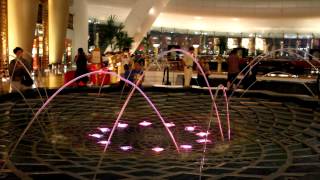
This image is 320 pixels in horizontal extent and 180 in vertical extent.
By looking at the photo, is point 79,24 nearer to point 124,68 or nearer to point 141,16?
point 141,16

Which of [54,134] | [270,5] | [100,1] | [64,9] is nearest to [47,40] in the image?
[64,9]

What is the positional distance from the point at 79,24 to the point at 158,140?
67.5 feet

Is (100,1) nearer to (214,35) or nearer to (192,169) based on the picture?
(214,35)

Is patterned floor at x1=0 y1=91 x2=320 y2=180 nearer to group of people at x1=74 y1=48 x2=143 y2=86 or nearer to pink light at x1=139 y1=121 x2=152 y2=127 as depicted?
pink light at x1=139 y1=121 x2=152 y2=127

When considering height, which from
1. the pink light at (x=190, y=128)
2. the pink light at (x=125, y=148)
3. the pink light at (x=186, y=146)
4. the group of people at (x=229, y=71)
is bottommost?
the pink light at (x=125, y=148)

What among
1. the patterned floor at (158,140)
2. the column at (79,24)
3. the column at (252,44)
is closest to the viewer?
the patterned floor at (158,140)

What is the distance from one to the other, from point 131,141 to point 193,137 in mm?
816

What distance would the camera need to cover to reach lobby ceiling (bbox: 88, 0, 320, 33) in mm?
25781

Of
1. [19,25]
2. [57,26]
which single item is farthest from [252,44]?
[19,25]

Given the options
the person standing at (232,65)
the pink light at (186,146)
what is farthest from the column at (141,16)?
the pink light at (186,146)

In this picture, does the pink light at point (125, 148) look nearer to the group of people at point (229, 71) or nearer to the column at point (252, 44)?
the group of people at point (229, 71)

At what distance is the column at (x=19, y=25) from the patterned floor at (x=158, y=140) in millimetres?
6630

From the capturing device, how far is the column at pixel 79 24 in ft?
80.0

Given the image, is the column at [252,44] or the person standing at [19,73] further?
the column at [252,44]
